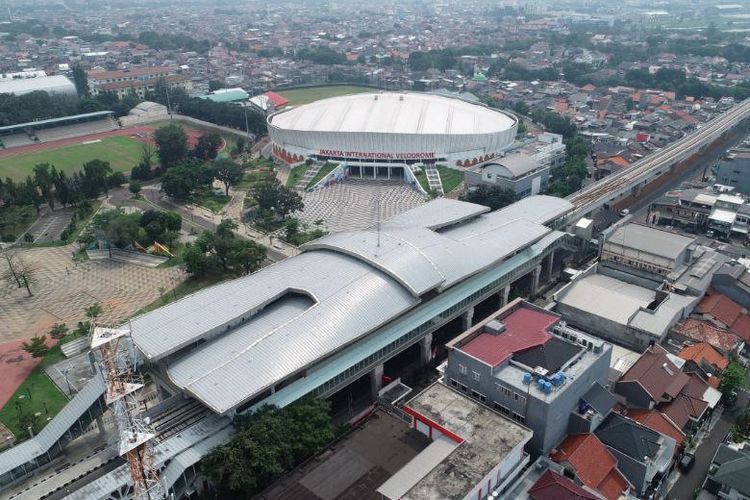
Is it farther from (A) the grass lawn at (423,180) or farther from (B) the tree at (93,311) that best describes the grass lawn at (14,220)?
(A) the grass lawn at (423,180)

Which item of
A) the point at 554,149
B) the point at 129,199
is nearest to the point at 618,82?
the point at 554,149

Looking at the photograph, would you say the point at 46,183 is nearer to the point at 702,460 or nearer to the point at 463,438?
the point at 463,438

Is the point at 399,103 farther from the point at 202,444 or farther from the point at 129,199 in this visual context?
the point at 202,444

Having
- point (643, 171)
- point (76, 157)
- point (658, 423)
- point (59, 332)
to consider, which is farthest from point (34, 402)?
point (643, 171)

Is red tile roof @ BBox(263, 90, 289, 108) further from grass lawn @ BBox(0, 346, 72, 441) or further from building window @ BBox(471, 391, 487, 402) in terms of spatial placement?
building window @ BBox(471, 391, 487, 402)

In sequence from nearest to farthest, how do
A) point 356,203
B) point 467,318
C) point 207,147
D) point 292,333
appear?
point 292,333 < point 467,318 < point 356,203 < point 207,147

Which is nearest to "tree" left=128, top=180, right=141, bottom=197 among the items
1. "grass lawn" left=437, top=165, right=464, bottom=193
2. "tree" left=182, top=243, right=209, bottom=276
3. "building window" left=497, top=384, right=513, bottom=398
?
"tree" left=182, top=243, right=209, bottom=276
